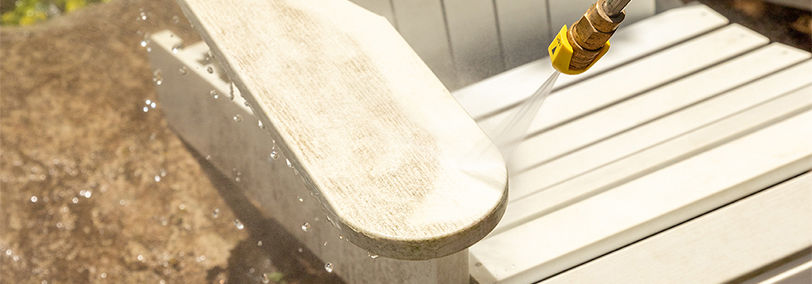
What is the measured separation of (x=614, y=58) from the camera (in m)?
1.41

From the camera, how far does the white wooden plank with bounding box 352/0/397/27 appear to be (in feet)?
3.96

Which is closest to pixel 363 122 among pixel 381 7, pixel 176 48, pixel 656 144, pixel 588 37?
pixel 588 37

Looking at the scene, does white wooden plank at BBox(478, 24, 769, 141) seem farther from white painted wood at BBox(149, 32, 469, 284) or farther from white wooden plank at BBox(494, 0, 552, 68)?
white painted wood at BBox(149, 32, 469, 284)

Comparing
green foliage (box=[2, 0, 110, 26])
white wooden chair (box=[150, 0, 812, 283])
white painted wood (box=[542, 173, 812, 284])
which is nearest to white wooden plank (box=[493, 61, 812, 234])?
white wooden chair (box=[150, 0, 812, 283])

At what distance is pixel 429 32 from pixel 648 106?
0.38m

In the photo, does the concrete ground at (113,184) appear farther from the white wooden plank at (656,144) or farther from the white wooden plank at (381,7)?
the white wooden plank at (381,7)

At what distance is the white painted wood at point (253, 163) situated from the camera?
3.89 ft

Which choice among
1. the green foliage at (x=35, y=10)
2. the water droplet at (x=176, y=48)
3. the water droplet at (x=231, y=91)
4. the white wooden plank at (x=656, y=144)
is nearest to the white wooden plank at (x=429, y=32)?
the white wooden plank at (x=656, y=144)

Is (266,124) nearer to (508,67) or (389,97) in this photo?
(389,97)

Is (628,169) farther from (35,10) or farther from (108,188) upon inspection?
(35,10)

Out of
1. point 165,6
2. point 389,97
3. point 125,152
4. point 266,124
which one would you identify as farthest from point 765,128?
point 165,6

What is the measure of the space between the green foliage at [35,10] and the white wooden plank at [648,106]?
2.13 metres

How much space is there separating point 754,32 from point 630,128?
1.20ft

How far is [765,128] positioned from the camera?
1257 mm
